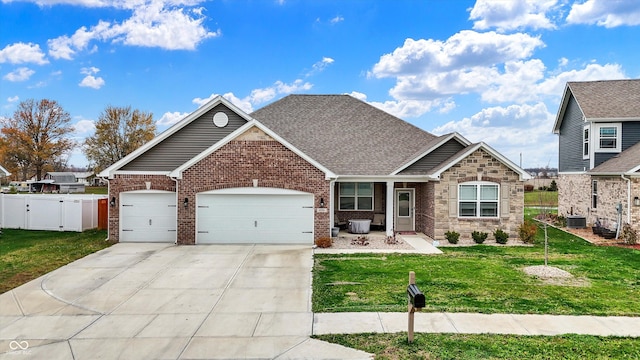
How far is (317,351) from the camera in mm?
6035

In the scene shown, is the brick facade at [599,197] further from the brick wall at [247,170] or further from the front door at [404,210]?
the brick wall at [247,170]

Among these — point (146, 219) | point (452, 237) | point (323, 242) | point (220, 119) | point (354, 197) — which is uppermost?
point (220, 119)

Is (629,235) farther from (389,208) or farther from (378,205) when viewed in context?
(378,205)

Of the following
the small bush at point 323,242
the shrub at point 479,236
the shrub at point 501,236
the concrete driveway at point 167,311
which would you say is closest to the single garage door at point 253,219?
the small bush at point 323,242

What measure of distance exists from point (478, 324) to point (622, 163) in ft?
48.9

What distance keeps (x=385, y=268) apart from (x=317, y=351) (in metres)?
5.72

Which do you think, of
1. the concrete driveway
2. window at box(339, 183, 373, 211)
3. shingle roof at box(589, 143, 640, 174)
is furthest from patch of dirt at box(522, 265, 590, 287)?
window at box(339, 183, 373, 211)

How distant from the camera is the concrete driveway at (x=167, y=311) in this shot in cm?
612

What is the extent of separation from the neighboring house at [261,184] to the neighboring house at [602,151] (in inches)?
178

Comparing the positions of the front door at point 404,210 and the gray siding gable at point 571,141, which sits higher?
the gray siding gable at point 571,141

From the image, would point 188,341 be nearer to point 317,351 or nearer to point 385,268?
point 317,351

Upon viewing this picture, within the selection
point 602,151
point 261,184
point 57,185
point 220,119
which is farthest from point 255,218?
point 57,185

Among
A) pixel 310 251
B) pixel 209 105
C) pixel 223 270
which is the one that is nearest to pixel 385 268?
pixel 310 251

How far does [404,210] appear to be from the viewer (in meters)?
19.2
